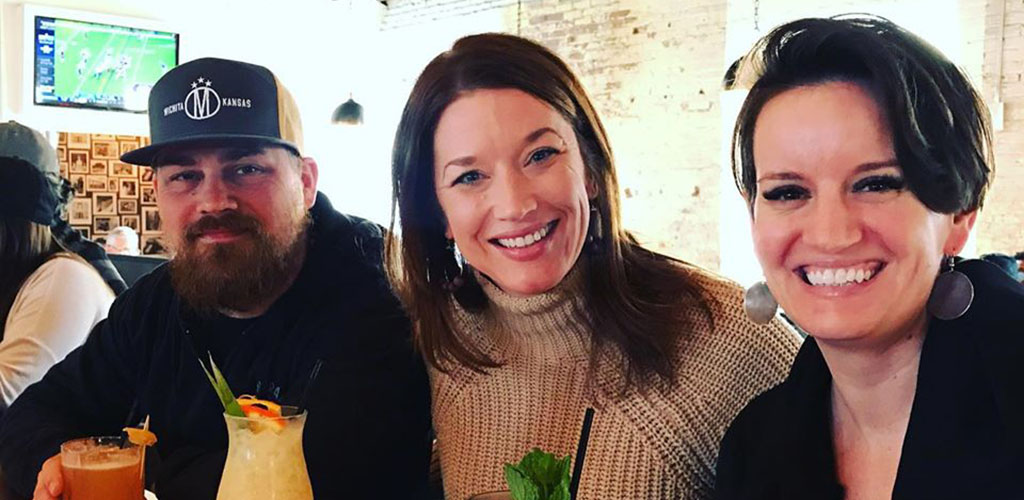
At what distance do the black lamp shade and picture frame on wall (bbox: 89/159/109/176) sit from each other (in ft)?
6.35

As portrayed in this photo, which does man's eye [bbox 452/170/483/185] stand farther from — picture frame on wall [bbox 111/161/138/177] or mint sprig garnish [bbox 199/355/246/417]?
picture frame on wall [bbox 111/161/138/177]

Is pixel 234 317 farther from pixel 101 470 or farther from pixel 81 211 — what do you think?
pixel 81 211

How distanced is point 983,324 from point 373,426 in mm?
927

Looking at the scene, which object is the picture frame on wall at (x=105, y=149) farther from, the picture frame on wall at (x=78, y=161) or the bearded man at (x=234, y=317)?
the bearded man at (x=234, y=317)

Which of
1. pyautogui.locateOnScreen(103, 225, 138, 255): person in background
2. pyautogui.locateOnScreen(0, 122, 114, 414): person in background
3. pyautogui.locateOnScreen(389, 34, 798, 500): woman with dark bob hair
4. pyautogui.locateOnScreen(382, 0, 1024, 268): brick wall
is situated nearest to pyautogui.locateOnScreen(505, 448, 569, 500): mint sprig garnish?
pyautogui.locateOnScreen(389, 34, 798, 500): woman with dark bob hair

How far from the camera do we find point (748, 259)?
6297mm

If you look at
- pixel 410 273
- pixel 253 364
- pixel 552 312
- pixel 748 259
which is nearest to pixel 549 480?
pixel 552 312

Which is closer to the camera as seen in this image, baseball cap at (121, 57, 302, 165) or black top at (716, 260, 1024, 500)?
black top at (716, 260, 1024, 500)

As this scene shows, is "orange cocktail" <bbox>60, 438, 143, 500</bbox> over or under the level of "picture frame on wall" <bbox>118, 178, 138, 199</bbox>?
under

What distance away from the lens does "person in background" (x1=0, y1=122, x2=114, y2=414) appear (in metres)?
2.32

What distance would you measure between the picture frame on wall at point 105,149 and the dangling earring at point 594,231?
6.35 m

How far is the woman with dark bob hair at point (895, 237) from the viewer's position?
97 cm

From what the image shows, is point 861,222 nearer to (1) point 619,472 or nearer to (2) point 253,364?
(1) point 619,472

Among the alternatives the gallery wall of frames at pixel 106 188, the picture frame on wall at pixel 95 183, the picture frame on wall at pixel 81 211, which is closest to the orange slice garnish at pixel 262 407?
the gallery wall of frames at pixel 106 188
